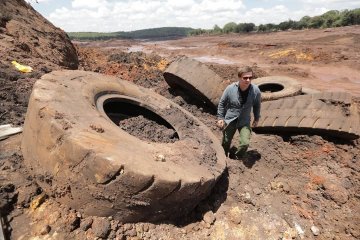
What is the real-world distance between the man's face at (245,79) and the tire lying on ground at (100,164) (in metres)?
1.20

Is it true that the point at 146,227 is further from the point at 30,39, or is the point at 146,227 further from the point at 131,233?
the point at 30,39

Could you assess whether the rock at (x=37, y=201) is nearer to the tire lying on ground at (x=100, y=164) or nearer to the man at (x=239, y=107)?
the tire lying on ground at (x=100, y=164)

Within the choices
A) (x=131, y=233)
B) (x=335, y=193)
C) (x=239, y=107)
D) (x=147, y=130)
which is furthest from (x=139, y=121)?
(x=335, y=193)

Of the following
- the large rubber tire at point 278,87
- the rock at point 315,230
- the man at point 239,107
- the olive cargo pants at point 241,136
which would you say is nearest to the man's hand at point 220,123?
the man at point 239,107

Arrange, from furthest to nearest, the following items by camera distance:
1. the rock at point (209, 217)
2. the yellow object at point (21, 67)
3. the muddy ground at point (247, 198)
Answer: the yellow object at point (21, 67)
the rock at point (209, 217)
the muddy ground at point (247, 198)

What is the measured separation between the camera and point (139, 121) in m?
4.66

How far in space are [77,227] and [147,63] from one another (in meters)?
9.39

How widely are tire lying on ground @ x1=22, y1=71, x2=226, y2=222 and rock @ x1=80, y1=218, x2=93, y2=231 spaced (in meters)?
0.06

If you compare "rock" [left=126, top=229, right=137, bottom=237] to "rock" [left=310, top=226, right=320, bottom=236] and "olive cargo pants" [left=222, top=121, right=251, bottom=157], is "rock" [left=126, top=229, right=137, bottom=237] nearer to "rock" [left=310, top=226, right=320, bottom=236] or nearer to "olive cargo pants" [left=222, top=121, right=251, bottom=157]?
"rock" [left=310, top=226, right=320, bottom=236]

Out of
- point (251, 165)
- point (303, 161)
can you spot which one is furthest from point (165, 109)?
point (303, 161)

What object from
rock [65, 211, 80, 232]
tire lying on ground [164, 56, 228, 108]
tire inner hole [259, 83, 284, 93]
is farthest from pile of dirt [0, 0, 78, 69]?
tire inner hole [259, 83, 284, 93]

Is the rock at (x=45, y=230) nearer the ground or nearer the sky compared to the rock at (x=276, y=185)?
nearer the sky

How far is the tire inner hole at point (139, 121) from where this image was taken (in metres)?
4.46

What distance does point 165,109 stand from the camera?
488 cm
